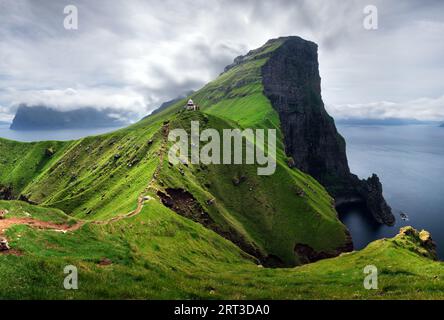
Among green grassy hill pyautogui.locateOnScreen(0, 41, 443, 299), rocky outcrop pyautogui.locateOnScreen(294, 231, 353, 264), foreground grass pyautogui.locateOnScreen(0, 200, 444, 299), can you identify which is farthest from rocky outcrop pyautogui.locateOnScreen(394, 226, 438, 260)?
rocky outcrop pyautogui.locateOnScreen(294, 231, 353, 264)

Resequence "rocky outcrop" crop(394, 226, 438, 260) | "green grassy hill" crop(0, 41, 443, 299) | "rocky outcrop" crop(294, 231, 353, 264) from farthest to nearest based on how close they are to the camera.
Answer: "rocky outcrop" crop(294, 231, 353, 264), "rocky outcrop" crop(394, 226, 438, 260), "green grassy hill" crop(0, 41, 443, 299)

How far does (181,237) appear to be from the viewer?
74.6 m

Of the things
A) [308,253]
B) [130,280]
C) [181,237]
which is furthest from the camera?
[308,253]

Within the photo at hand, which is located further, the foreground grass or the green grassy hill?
the green grassy hill

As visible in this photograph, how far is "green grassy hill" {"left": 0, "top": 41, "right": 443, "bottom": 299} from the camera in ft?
83.7

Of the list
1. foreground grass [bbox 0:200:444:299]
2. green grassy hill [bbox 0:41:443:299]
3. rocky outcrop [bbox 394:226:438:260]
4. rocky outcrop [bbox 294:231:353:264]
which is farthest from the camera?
rocky outcrop [bbox 294:231:353:264]

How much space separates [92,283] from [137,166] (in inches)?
4175

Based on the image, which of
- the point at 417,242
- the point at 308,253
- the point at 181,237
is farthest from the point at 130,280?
the point at 308,253

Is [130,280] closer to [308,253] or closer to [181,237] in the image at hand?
[181,237]

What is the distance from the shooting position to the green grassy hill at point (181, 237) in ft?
83.7

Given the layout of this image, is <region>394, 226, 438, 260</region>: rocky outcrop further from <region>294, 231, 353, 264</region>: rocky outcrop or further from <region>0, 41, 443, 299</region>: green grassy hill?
<region>294, 231, 353, 264</region>: rocky outcrop

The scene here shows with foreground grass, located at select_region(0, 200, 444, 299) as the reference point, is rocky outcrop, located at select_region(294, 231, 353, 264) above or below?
below

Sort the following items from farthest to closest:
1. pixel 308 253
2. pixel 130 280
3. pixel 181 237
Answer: pixel 308 253, pixel 181 237, pixel 130 280

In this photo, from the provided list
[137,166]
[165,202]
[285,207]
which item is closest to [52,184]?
[137,166]
